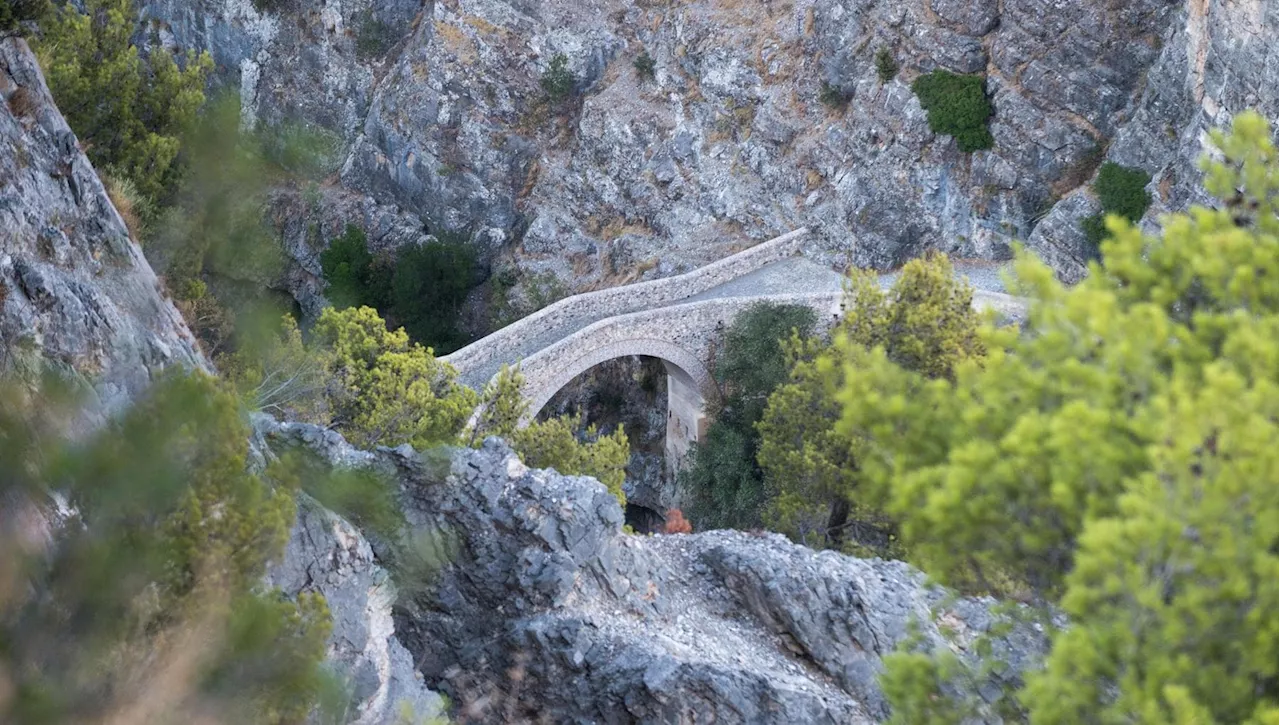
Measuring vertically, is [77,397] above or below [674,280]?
above

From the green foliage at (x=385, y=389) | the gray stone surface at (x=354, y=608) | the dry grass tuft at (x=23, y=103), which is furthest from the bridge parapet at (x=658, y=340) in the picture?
the dry grass tuft at (x=23, y=103)

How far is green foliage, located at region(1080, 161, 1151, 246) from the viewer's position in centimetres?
2288

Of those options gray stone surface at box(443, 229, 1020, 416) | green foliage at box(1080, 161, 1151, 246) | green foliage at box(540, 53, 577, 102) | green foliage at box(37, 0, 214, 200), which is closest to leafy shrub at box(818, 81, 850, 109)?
gray stone surface at box(443, 229, 1020, 416)

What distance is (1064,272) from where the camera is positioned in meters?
23.8

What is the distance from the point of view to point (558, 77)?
106 feet

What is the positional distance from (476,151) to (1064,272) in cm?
1784

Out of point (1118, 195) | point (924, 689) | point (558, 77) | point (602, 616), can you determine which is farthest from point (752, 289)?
point (924, 689)

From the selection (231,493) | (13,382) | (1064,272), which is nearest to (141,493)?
(231,493)

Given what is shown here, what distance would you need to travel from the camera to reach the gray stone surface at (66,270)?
885 cm

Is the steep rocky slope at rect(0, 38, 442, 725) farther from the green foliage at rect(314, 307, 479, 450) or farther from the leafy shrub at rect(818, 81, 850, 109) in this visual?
the leafy shrub at rect(818, 81, 850, 109)

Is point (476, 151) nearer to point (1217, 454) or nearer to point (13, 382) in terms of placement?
point (13, 382)

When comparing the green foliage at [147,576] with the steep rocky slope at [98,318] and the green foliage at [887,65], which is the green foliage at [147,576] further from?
the green foliage at [887,65]

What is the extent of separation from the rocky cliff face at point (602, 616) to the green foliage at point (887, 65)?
55.8 ft

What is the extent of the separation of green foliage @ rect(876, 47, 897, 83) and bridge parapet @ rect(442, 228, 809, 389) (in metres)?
4.39
